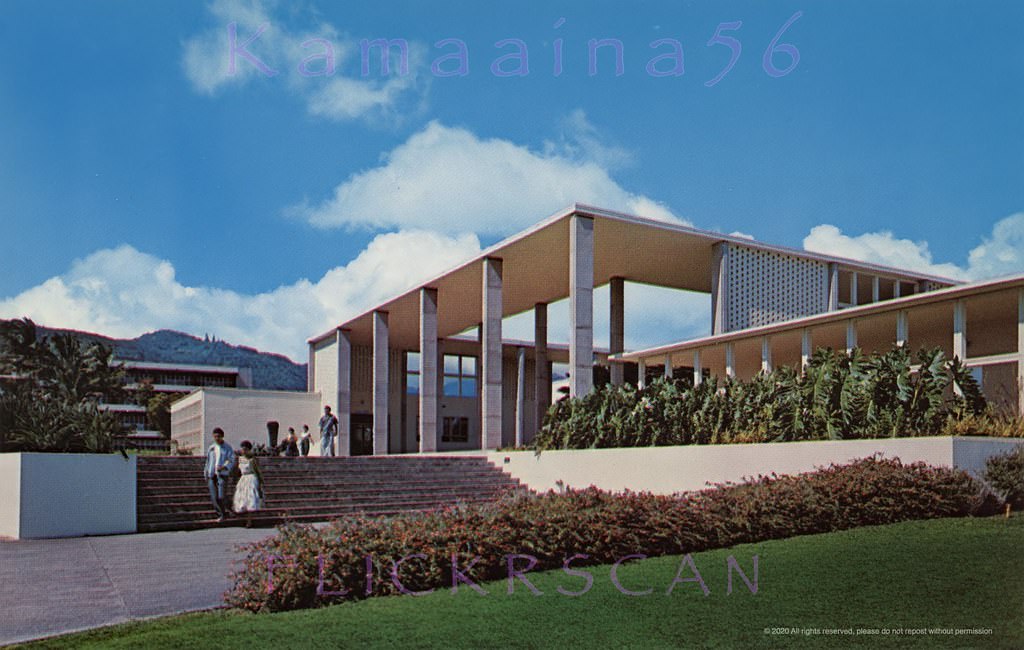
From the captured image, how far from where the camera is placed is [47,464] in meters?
12.2

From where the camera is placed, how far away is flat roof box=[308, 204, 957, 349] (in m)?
21.1

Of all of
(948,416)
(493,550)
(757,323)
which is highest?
(757,323)

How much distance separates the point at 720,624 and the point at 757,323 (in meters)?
18.1

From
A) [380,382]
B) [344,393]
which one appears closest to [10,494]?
[380,382]

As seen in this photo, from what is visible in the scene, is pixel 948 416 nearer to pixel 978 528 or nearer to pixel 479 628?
pixel 978 528

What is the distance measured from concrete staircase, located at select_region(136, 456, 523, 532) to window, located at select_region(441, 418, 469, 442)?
806 inches

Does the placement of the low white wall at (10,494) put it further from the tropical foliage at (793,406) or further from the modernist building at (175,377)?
the modernist building at (175,377)

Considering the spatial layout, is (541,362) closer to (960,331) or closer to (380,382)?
(380,382)

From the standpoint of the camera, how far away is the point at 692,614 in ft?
18.7

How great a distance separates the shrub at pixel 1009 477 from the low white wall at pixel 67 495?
37.4 feet

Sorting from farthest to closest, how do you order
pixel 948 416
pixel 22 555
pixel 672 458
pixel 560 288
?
pixel 560 288, pixel 672 458, pixel 948 416, pixel 22 555

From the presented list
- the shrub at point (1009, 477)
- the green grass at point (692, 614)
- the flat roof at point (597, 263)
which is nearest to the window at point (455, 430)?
the flat roof at point (597, 263)

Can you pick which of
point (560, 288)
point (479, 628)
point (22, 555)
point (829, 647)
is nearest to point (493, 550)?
point (479, 628)

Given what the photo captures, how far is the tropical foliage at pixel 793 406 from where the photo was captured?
11.3 m
